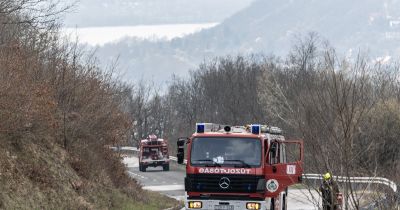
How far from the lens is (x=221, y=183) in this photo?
63.8 ft

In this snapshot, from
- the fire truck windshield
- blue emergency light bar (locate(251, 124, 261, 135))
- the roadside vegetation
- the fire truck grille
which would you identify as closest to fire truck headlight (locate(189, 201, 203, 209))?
the fire truck grille

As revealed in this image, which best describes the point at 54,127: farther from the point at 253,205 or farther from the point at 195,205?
the point at 253,205

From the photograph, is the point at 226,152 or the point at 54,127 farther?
the point at 54,127

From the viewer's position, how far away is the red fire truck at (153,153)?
58500 mm

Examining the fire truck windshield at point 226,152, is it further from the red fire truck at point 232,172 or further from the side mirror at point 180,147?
the side mirror at point 180,147

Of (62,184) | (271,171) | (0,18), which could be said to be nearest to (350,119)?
(271,171)

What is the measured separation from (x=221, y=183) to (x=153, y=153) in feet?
129

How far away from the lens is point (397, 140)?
142ft

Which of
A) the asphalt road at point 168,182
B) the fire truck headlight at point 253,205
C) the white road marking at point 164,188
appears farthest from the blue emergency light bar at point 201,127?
the white road marking at point 164,188

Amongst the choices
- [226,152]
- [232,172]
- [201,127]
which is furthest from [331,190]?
[201,127]

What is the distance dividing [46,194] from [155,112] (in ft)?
371

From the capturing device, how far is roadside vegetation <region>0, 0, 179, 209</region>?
18078mm

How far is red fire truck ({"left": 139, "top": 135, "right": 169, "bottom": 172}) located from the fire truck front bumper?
128ft

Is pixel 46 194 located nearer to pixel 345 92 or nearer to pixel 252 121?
pixel 345 92
